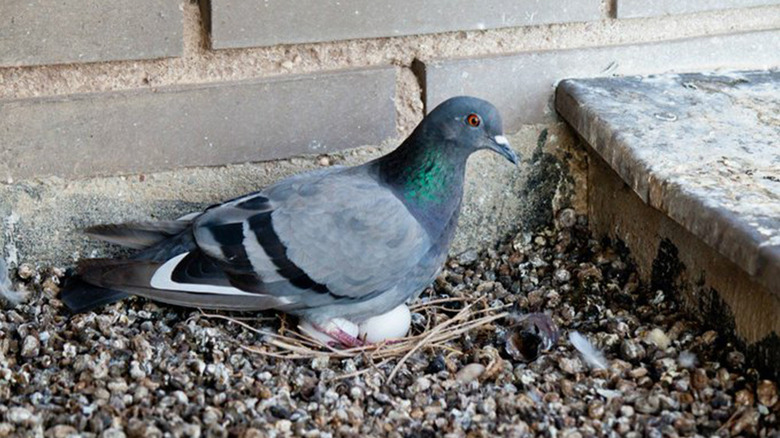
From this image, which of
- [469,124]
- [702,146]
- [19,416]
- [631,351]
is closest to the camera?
[19,416]

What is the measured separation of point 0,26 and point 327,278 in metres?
0.93

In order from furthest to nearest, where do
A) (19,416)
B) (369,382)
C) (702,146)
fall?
(702,146), (369,382), (19,416)

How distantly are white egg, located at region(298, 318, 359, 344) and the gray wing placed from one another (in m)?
0.07

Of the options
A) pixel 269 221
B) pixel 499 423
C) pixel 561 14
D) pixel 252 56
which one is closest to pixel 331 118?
pixel 252 56

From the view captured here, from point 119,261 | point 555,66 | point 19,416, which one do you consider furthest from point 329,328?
point 555,66

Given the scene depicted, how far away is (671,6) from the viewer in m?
3.10

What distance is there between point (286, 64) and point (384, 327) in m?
0.72

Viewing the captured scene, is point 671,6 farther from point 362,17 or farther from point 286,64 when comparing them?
point 286,64

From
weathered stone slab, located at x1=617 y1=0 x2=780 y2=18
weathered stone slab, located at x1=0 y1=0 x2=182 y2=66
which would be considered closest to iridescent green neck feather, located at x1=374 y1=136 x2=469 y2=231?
weathered stone slab, located at x1=0 y1=0 x2=182 y2=66

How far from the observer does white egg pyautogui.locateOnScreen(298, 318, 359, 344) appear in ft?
8.55

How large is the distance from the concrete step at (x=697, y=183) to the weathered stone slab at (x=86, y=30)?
3.56 ft

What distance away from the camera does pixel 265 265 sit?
8.27ft

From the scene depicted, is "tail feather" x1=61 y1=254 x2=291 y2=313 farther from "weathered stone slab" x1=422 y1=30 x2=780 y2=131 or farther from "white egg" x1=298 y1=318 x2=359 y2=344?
"weathered stone slab" x1=422 y1=30 x2=780 y2=131

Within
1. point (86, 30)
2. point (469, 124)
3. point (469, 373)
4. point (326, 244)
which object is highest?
point (86, 30)
